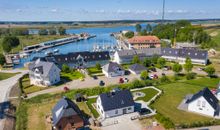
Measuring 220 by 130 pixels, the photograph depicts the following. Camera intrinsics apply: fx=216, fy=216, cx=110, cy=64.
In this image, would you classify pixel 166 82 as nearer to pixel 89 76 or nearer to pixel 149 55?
pixel 89 76

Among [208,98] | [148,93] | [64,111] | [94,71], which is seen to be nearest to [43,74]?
[94,71]

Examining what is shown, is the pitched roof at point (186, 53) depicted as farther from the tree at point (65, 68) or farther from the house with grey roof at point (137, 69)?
the tree at point (65, 68)

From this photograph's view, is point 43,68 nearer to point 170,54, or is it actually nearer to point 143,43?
point 170,54

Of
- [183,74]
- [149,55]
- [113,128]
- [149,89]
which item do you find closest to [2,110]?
[113,128]

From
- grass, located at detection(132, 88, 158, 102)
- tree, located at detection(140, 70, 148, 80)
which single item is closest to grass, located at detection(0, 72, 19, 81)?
tree, located at detection(140, 70, 148, 80)

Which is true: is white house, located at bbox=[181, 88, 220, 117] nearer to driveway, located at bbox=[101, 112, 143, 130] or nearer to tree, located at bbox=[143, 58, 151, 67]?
driveway, located at bbox=[101, 112, 143, 130]

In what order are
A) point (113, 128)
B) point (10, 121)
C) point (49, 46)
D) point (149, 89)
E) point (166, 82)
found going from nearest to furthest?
1. point (113, 128)
2. point (10, 121)
3. point (149, 89)
4. point (166, 82)
5. point (49, 46)
